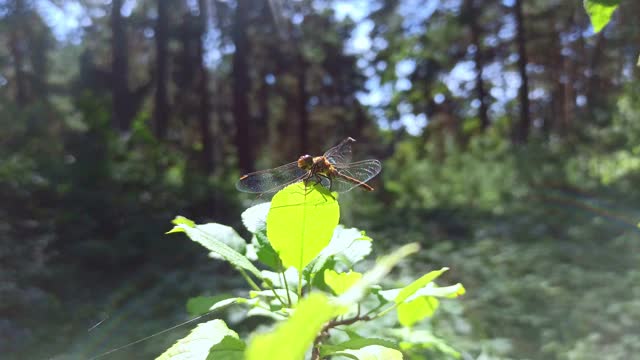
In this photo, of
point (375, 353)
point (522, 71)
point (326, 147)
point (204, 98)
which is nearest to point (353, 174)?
point (375, 353)

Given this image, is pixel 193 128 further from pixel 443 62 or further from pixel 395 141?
pixel 443 62

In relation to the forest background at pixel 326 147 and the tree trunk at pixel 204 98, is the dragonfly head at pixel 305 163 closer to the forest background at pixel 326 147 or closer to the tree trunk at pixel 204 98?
the forest background at pixel 326 147

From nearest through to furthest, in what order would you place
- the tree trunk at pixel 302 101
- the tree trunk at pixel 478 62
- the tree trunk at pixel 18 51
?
the tree trunk at pixel 18 51
the tree trunk at pixel 302 101
the tree trunk at pixel 478 62

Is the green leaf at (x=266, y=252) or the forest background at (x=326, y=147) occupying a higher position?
the forest background at (x=326, y=147)

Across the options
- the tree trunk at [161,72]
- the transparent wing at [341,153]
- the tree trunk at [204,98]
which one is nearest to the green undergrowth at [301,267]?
the transparent wing at [341,153]

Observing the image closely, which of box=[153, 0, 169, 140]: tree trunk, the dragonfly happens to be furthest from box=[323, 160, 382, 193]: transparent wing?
box=[153, 0, 169, 140]: tree trunk

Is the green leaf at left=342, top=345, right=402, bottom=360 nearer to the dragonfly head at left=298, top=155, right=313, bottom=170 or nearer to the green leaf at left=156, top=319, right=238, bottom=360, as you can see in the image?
the green leaf at left=156, top=319, right=238, bottom=360

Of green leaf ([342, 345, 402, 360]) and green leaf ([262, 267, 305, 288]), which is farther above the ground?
green leaf ([262, 267, 305, 288])
